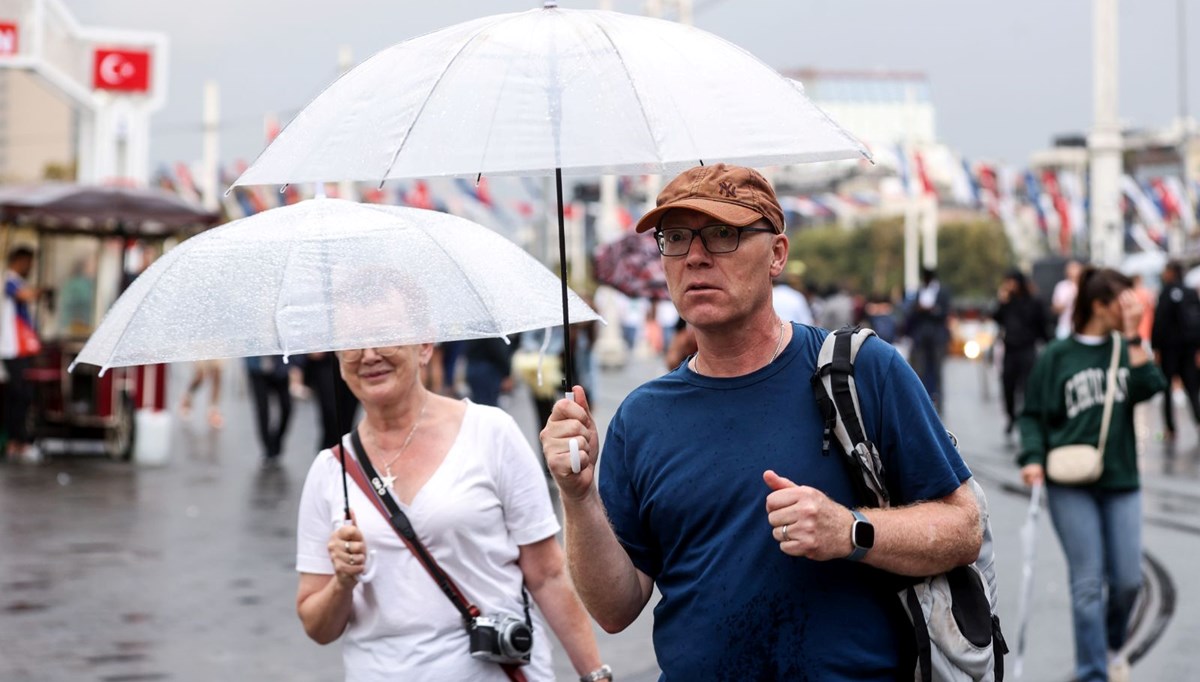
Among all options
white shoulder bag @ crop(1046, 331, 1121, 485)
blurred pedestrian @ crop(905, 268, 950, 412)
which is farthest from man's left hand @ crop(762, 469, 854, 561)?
blurred pedestrian @ crop(905, 268, 950, 412)

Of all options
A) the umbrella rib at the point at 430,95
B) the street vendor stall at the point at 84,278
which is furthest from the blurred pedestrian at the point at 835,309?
the umbrella rib at the point at 430,95

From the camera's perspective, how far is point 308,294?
364 centimetres

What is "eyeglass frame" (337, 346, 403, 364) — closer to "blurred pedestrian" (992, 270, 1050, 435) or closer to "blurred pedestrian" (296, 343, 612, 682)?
"blurred pedestrian" (296, 343, 612, 682)

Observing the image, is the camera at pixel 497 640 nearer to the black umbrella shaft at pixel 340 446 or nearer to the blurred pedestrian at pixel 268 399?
the black umbrella shaft at pixel 340 446

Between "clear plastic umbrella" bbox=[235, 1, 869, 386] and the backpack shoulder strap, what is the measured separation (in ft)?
1.21

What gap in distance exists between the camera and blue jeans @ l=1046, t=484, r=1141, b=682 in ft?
22.4

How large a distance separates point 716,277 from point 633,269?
1659 cm

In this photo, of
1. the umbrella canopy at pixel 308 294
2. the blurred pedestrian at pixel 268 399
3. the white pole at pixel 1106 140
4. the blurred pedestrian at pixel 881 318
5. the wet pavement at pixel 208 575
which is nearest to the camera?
the umbrella canopy at pixel 308 294

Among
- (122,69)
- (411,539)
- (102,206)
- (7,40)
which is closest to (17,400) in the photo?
(102,206)

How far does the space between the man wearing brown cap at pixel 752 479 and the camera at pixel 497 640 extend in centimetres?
87

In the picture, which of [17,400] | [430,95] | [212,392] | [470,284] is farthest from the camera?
[212,392]

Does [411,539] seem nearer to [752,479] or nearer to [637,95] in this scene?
[752,479]

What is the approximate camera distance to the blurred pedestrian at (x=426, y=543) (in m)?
3.95

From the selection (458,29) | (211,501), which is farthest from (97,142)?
(458,29)
